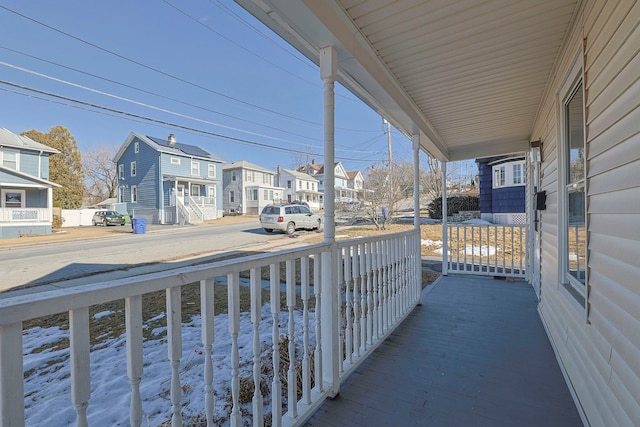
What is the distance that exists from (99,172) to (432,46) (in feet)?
104

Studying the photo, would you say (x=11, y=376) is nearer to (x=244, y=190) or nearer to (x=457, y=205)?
(x=457, y=205)

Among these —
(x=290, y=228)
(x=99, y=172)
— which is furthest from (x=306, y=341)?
(x=99, y=172)

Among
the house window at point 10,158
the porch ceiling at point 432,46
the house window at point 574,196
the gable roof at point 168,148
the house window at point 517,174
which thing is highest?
the gable roof at point 168,148

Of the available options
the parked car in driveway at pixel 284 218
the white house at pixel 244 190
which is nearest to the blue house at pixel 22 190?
the parked car in driveway at pixel 284 218

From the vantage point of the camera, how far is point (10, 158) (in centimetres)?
1423

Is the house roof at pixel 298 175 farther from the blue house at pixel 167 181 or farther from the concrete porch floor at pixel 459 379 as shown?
the concrete porch floor at pixel 459 379

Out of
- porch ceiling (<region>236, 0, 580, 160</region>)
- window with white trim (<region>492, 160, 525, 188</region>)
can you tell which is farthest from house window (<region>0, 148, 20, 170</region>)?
window with white trim (<region>492, 160, 525, 188</region>)

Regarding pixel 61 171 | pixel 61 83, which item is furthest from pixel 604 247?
pixel 61 171

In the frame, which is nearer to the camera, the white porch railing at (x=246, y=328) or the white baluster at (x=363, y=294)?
the white porch railing at (x=246, y=328)

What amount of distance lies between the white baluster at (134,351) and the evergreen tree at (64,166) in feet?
84.2

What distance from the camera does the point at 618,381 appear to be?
4.21ft

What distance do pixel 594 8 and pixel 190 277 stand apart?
2.37m

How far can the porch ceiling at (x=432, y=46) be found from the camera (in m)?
1.65

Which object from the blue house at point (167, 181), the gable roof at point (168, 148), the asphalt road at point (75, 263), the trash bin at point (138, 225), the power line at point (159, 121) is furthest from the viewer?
the gable roof at point (168, 148)
